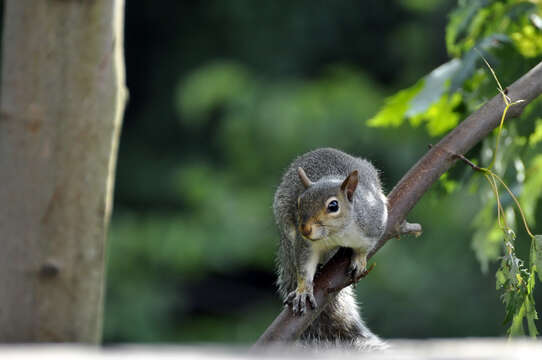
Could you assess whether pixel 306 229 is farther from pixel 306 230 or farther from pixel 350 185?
pixel 350 185

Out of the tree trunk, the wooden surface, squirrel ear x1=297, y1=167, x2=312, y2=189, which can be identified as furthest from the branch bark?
the wooden surface

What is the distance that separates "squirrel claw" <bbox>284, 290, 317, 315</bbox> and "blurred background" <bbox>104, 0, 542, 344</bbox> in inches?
96.2

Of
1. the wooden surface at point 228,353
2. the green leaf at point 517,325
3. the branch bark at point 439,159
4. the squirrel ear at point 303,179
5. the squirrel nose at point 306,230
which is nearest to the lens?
the wooden surface at point 228,353

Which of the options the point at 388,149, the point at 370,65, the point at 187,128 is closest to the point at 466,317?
the point at 388,149

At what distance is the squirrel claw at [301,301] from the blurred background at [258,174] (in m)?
2.44

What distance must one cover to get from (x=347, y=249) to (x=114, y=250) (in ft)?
9.52

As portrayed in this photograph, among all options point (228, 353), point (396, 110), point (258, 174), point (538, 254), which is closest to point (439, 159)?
point (538, 254)

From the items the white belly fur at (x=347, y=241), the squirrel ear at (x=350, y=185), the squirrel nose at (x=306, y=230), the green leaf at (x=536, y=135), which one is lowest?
the white belly fur at (x=347, y=241)

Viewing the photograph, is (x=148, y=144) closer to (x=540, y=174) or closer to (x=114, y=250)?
(x=114, y=250)

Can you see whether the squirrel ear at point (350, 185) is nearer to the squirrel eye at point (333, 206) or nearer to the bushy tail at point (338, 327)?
the squirrel eye at point (333, 206)

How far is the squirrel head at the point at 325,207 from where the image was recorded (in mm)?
1188

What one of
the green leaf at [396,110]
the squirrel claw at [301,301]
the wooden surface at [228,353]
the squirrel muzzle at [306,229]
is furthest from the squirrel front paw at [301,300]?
the wooden surface at [228,353]

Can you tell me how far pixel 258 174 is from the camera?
13.0 ft

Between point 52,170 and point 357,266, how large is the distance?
Result: 51 cm
